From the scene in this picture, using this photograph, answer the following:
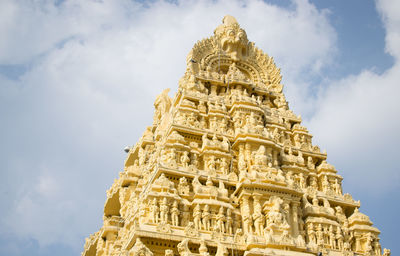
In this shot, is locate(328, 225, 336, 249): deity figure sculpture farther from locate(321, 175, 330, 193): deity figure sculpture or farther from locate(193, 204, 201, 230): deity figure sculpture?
locate(193, 204, 201, 230): deity figure sculpture

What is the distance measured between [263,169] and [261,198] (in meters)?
1.58

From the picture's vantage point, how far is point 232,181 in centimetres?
2166

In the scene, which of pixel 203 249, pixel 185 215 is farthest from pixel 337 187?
pixel 203 249

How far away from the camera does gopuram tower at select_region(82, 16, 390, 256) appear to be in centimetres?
1877

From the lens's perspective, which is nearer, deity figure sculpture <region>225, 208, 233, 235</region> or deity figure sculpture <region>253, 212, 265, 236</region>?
deity figure sculpture <region>225, 208, 233, 235</region>

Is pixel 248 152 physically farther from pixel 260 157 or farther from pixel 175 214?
pixel 175 214

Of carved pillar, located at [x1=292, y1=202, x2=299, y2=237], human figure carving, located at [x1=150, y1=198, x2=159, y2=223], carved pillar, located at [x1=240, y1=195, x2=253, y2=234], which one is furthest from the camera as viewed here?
carved pillar, located at [x1=292, y1=202, x2=299, y2=237]

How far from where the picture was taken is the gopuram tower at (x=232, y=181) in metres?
18.8

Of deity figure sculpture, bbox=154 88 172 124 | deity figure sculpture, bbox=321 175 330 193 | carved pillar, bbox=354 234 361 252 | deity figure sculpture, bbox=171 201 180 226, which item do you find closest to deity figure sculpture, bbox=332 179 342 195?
deity figure sculpture, bbox=321 175 330 193

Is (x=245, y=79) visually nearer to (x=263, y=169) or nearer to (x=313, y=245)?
(x=263, y=169)

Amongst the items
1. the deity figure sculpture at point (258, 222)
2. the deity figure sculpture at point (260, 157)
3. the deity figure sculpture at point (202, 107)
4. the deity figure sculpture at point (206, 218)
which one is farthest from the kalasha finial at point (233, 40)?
the deity figure sculpture at point (206, 218)

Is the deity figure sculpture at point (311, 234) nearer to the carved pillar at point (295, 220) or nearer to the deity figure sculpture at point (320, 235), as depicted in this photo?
the deity figure sculpture at point (320, 235)

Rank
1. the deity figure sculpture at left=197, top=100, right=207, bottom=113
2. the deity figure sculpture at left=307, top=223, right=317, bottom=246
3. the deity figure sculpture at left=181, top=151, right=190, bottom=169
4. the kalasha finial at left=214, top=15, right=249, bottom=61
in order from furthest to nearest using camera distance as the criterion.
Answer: the kalasha finial at left=214, top=15, right=249, bottom=61 → the deity figure sculpture at left=197, top=100, right=207, bottom=113 → the deity figure sculpture at left=181, top=151, right=190, bottom=169 → the deity figure sculpture at left=307, top=223, right=317, bottom=246

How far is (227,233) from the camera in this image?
19.5 metres
